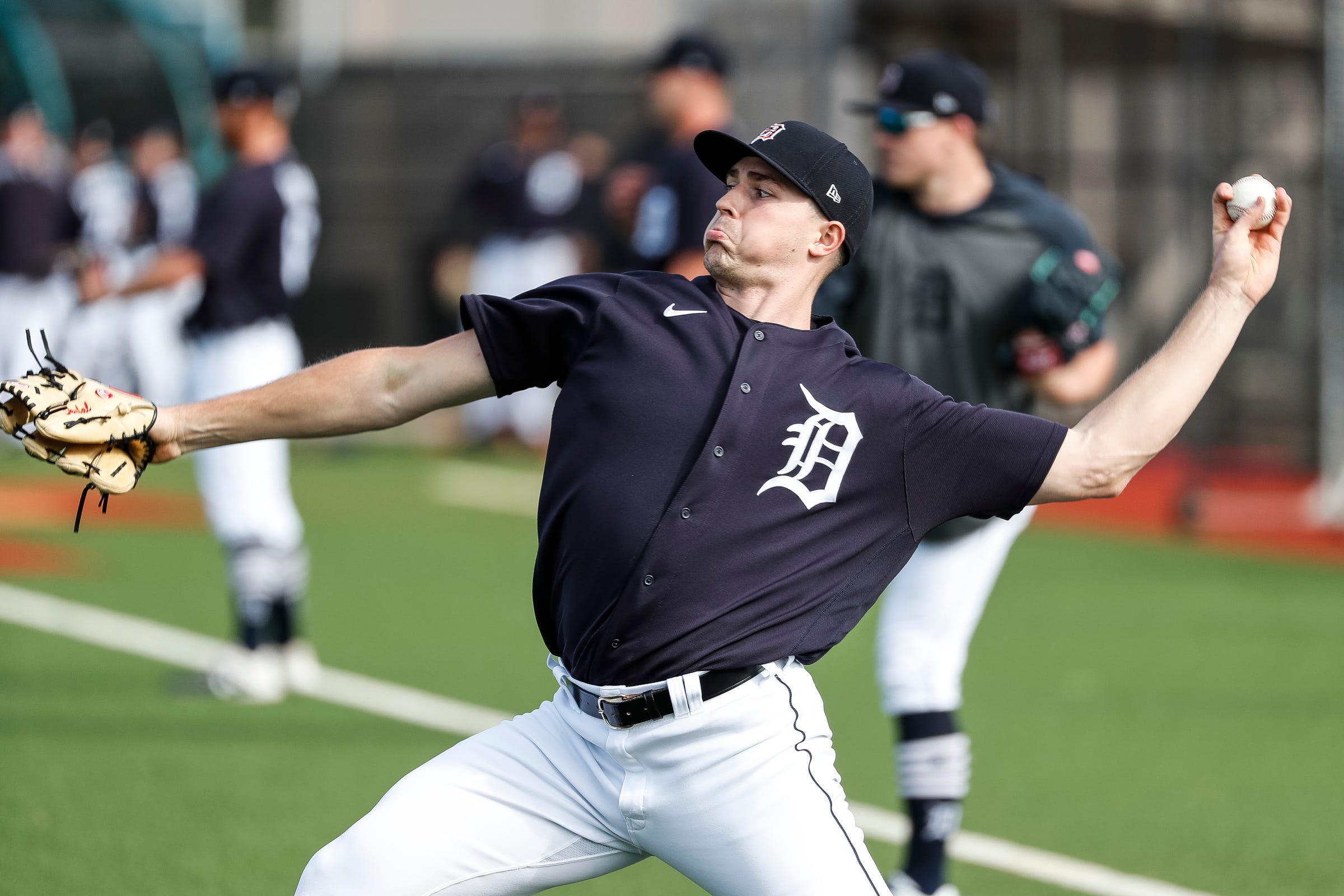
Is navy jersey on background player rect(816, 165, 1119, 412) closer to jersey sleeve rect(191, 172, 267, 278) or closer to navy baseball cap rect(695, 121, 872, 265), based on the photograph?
navy baseball cap rect(695, 121, 872, 265)

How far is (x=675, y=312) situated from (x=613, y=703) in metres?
0.79

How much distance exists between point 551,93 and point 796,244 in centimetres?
1571

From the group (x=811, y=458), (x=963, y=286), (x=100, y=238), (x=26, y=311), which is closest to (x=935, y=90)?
(x=963, y=286)

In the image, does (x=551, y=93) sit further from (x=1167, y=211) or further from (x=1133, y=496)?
(x=1133, y=496)

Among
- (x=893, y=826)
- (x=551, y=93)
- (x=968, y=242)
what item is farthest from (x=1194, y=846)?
(x=551, y=93)

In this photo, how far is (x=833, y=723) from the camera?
22.5 feet

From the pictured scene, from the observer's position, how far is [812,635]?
3260mm

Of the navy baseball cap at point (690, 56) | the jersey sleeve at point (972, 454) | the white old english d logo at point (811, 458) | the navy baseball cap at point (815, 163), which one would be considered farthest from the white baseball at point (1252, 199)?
the navy baseball cap at point (690, 56)

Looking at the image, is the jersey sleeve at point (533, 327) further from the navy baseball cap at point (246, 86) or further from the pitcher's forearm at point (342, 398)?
the navy baseball cap at point (246, 86)

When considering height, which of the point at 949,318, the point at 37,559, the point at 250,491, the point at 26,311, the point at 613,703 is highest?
the point at 949,318

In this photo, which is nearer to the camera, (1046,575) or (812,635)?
(812,635)

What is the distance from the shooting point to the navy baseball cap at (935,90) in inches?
197

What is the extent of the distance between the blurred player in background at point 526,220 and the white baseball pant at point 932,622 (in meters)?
11.2

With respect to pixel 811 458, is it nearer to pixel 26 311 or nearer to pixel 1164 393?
pixel 1164 393
